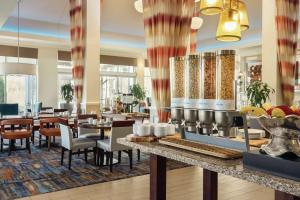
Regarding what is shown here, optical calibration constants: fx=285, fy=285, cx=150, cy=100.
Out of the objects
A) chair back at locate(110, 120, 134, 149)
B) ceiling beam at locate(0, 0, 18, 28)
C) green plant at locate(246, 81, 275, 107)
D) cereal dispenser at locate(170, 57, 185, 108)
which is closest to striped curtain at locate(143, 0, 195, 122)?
cereal dispenser at locate(170, 57, 185, 108)

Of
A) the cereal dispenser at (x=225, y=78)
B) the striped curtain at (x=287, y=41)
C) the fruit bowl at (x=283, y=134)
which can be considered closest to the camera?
the fruit bowl at (x=283, y=134)

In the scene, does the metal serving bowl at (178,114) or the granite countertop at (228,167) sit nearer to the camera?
the granite countertop at (228,167)

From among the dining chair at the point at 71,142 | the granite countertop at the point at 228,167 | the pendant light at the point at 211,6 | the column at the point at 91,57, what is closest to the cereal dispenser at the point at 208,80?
the granite countertop at the point at 228,167

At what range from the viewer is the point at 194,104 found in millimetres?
1995

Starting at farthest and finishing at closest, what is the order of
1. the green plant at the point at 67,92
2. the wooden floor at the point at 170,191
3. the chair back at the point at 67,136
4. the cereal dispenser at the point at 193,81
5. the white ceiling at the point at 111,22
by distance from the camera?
the green plant at the point at 67,92 → the white ceiling at the point at 111,22 → the chair back at the point at 67,136 → the wooden floor at the point at 170,191 → the cereal dispenser at the point at 193,81

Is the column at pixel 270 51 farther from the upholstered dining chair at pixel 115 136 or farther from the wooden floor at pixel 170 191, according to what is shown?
the upholstered dining chair at pixel 115 136

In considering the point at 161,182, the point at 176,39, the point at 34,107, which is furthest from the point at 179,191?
the point at 34,107

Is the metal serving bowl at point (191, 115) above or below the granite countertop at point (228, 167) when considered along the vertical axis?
above

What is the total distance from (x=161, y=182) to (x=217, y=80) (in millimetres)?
940

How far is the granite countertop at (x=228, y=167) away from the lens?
128 centimetres

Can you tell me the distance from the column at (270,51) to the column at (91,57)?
14.1ft

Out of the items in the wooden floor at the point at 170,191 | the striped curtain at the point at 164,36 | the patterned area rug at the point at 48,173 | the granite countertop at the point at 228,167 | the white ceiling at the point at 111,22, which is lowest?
the wooden floor at the point at 170,191

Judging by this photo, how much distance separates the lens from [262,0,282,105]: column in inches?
190

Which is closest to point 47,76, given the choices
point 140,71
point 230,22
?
point 140,71
